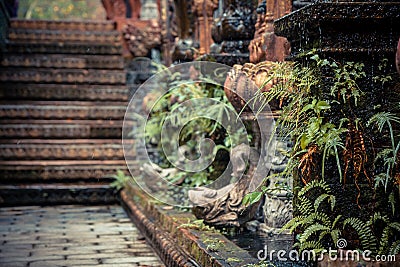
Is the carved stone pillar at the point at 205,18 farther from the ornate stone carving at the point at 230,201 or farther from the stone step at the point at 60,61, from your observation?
the stone step at the point at 60,61

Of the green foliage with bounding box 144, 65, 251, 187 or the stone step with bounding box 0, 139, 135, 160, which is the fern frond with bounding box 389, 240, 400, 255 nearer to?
the green foliage with bounding box 144, 65, 251, 187

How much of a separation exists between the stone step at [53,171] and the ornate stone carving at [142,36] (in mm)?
2715

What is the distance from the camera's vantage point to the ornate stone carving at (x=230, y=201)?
4.94m

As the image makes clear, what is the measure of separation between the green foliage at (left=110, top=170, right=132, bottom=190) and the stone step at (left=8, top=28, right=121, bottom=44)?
343cm

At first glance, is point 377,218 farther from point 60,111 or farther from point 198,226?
point 60,111

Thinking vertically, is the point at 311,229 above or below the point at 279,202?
above

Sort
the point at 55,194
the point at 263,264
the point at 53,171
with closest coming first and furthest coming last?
the point at 263,264
the point at 55,194
the point at 53,171

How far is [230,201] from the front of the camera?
4.97m

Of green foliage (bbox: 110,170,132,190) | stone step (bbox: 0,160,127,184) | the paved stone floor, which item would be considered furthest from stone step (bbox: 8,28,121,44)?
the paved stone floor

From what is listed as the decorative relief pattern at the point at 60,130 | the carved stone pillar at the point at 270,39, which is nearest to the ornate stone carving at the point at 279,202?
the carved stone pillar at the point at 270,39

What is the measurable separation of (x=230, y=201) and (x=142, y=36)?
6.64 meters

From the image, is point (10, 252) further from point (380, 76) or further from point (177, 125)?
point (380, 76)

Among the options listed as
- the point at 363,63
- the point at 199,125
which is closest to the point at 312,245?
the point at 363,63

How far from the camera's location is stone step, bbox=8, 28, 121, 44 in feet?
37.7
